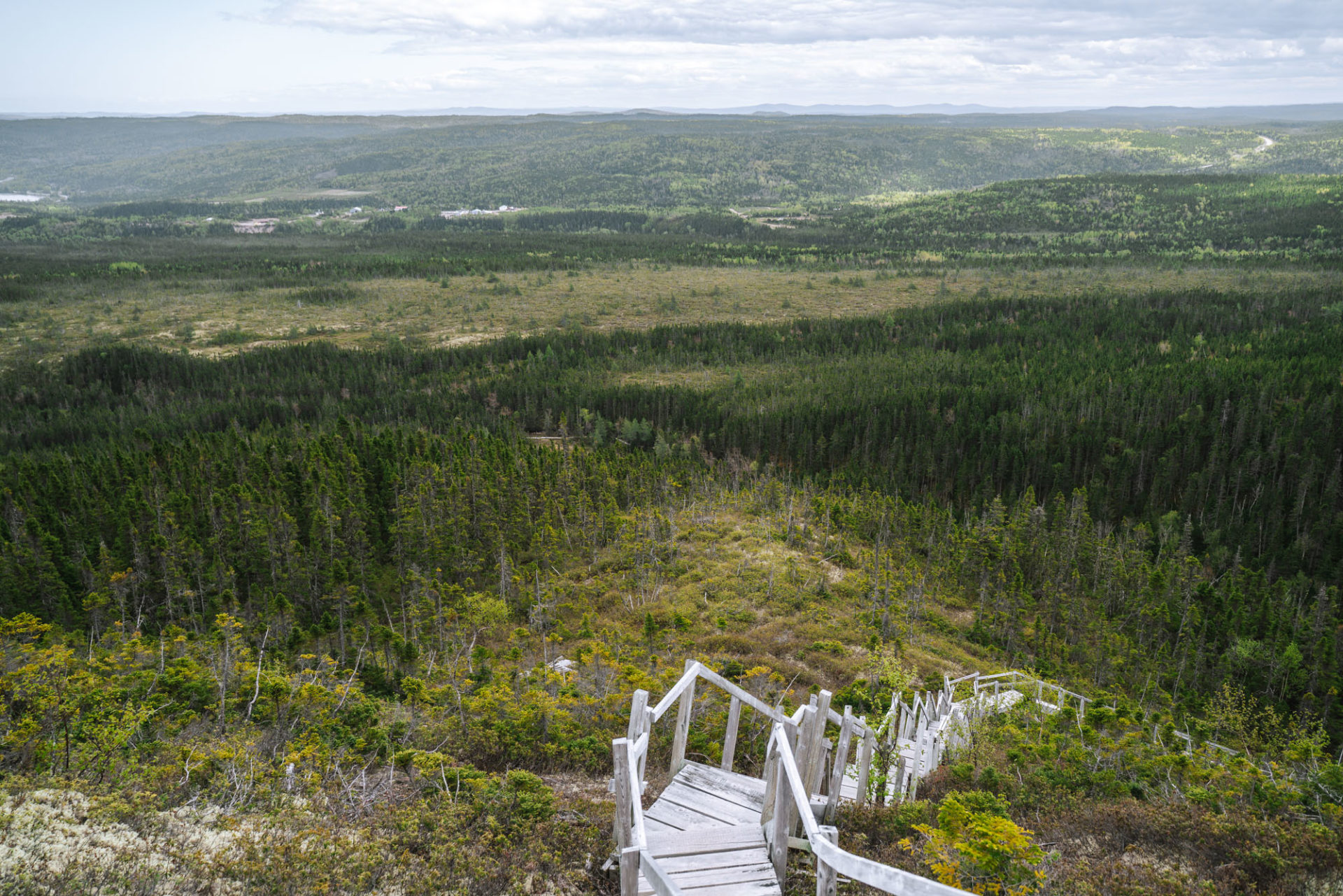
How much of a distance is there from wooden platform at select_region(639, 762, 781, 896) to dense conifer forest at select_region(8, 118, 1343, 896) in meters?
0.86

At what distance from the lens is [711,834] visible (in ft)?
35.4

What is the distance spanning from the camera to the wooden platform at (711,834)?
1008 cm

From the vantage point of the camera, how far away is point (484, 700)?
61.4 ft

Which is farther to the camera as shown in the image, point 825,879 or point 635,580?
point 635,580

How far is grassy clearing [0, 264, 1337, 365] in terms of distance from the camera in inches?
5010

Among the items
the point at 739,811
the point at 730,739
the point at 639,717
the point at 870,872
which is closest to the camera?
the point at 870,872

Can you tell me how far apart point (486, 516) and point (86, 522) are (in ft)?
72.5

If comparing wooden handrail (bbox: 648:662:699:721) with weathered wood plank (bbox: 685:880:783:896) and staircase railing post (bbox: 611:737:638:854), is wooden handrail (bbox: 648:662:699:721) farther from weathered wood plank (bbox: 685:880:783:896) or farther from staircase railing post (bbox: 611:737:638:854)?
weathered wood plank (bbox: 685:880:783:896)

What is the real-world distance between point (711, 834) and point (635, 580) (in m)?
28.2

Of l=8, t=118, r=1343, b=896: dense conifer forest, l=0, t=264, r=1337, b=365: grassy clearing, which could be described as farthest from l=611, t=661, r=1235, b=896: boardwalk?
l=0, t=264, r=1337, b=365: grassy clearing

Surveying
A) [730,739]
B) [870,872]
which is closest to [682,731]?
[730,739]

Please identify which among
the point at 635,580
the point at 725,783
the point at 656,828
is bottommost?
the point at 635,580

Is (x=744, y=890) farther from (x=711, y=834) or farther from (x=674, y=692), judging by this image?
(x=674, y=692)

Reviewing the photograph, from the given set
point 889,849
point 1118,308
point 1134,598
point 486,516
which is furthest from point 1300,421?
point 889,849
